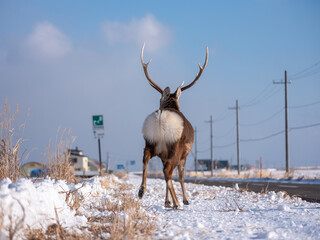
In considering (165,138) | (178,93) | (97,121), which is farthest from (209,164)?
(165,138)

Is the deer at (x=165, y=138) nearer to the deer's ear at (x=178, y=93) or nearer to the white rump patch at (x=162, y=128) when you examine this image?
the white rump patch at (x=162, y=128)

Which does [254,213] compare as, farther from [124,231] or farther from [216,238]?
[124,231]

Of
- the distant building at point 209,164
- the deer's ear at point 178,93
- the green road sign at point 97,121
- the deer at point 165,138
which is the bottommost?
the distant building at point 209,164

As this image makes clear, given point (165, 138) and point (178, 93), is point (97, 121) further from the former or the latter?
point (165, 138)

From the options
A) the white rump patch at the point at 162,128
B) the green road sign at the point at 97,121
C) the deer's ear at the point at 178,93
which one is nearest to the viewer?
the white rump patch at the point at 162,128

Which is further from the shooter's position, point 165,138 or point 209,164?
point 209,164

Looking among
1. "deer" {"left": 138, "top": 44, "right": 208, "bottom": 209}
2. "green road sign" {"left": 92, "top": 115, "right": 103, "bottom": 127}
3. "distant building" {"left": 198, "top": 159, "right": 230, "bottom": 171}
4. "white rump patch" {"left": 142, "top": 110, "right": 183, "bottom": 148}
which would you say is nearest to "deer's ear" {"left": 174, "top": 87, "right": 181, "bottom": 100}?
"deer" {"left": 138, "top": 44, "right": 208, "bottom": 209}

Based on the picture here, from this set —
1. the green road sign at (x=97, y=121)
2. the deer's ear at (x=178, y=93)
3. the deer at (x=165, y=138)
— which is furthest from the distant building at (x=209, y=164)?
the deer at (x=165, y=138)

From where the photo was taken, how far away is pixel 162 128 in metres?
5.86

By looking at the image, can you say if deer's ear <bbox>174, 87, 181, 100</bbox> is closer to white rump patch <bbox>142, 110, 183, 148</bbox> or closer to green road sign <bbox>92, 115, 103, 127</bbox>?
white rump patch <bbox>142, 110, 183, 148</bbox>

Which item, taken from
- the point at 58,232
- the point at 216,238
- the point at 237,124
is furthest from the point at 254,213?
the point at 237,124

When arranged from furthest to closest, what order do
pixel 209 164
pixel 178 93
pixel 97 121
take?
pixel 209 164
pixel 97 121
pixel 178 93

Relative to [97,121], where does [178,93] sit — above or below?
below

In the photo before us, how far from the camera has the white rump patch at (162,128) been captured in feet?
19.3
